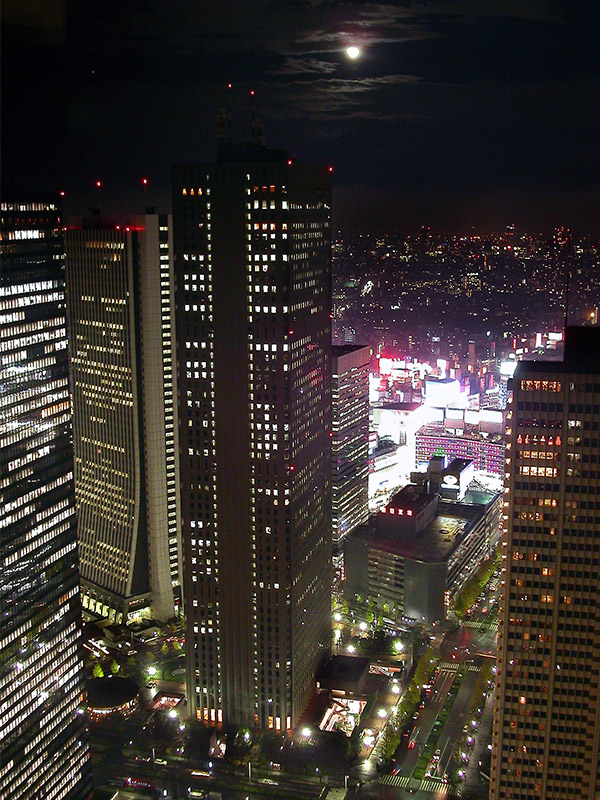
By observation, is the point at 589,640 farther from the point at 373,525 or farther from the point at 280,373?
the point at 373,525

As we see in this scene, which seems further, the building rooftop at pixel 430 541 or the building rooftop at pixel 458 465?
the building rooftop at pixel 458 465

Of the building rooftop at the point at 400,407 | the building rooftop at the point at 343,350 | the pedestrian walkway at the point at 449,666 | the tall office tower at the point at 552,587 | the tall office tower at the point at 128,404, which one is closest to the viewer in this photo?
the tall office tower at the point at 552,587

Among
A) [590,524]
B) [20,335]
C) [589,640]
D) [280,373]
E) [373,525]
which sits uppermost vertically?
[20,335]

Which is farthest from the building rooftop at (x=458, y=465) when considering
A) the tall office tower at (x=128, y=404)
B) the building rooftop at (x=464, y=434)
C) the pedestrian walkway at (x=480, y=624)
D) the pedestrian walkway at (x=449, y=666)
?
the tall office tower at (x=128, y=404)

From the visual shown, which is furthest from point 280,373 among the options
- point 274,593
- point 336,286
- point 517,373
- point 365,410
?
point 336,286

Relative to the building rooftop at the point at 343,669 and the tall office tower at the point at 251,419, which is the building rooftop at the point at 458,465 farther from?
the tall office tower at the point at 251,419

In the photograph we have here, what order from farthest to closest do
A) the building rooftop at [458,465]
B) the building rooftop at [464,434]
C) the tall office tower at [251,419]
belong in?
1. the building rooftop at [464,434]
2. the building rooftop at [458,465]
3. the tall office tower at [251,419]
